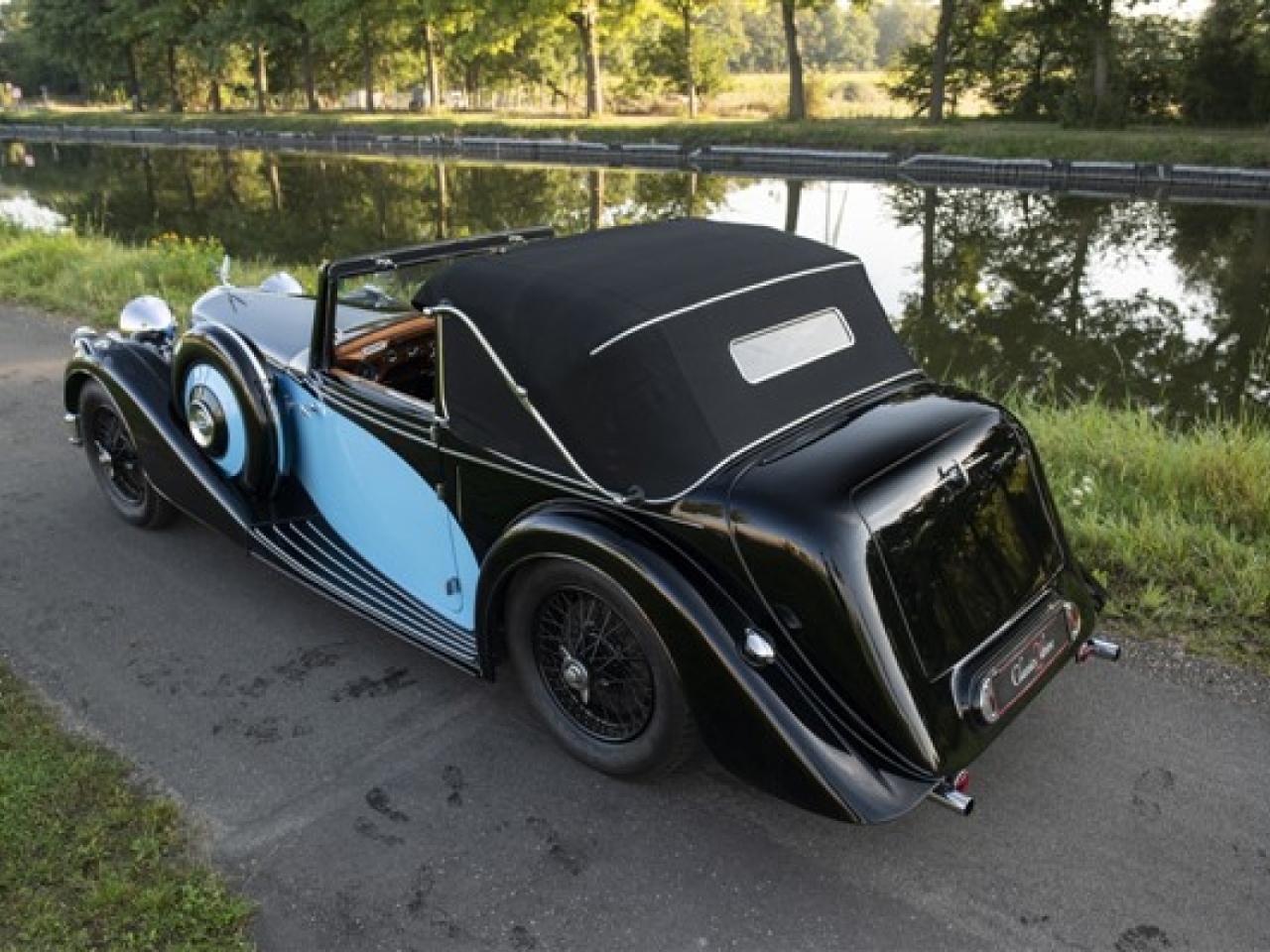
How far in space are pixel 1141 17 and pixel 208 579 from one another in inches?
1262

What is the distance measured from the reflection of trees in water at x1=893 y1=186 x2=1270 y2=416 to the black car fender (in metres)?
5.50

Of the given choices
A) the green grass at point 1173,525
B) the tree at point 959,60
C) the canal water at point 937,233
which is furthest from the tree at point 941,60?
the green grass at point 1173,525

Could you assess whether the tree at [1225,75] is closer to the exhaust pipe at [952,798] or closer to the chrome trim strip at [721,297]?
the chrome trim strip at [721,297]

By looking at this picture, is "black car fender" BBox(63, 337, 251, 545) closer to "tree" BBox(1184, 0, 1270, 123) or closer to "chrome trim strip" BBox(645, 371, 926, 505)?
"chrome trim strip" BBox(645, 371, 926, 505)

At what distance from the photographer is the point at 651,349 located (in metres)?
3.00

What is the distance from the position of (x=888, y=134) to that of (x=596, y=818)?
25000mm

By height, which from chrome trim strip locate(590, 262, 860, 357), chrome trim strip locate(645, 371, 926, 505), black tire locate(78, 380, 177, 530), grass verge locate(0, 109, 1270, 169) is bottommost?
black tire locate(78, 380, 177, 530)

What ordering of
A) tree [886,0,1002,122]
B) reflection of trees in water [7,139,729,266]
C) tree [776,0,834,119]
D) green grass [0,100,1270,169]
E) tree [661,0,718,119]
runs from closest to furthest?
reflection of trees in water [7,139,729,266]
green grass [0,100,1270,169]
tree [776,0,834,119]
tree [886,0,1002,122]
tree [661,0,718,119]

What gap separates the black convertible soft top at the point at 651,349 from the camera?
2982 millimetres

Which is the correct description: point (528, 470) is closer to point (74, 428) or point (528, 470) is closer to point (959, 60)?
point (74, 428)

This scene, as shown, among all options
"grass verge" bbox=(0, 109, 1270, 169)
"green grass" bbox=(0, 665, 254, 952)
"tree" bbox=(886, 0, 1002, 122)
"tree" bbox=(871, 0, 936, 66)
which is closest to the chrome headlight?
"green grass" bbox=(0, 665, 254, 952)

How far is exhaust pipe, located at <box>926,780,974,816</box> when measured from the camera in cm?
261

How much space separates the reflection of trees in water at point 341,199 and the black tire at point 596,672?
505 inches

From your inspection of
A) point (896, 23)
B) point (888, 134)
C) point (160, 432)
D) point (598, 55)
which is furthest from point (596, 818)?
point (896, 23)
